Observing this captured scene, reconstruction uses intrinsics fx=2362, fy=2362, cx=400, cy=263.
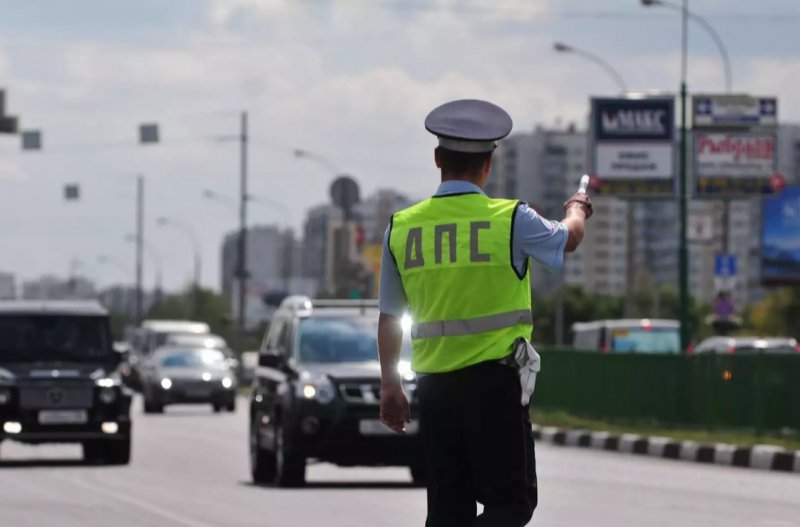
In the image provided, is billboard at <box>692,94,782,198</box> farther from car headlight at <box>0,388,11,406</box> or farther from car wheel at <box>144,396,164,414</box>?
car headlight at <box>0,388,11,406</box>

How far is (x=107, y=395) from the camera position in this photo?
2488 centimetres

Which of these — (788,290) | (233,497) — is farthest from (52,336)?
(788,290)

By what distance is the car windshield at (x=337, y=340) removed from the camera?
70.0ft

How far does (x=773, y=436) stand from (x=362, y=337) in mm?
8472

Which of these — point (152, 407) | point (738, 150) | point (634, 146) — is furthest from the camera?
point (634, 146)

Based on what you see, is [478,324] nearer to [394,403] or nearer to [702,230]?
[394,403]

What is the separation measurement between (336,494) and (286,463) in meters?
1.13

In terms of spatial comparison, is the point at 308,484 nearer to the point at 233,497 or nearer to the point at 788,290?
the point at 233,497

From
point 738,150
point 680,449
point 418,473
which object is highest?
point 738,150

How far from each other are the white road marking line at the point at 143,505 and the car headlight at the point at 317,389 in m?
1.91

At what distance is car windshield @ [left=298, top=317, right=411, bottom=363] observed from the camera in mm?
21344

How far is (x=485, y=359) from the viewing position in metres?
7.18

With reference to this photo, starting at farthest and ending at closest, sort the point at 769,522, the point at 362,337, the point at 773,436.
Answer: the point at 773,436
the point at 362,337
the point at 769,522

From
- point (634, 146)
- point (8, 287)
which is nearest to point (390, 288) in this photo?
point (634, 146)
